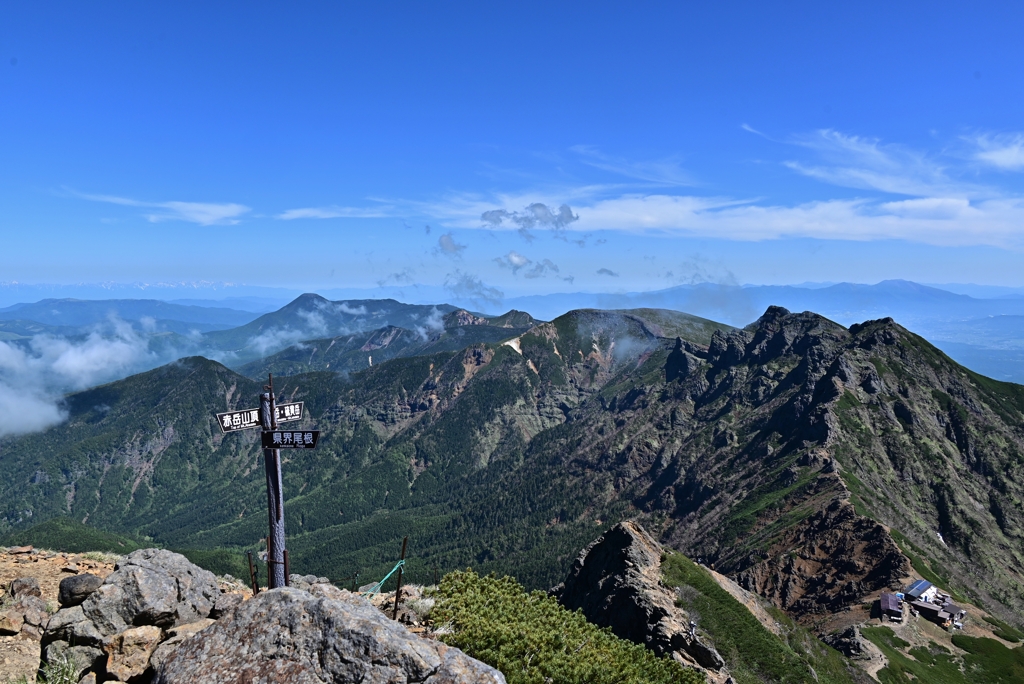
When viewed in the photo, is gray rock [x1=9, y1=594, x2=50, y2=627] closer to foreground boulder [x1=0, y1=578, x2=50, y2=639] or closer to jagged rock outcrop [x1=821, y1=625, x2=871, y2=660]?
foreground boulder [x1=0, y1=578, x2=50, y2=639]

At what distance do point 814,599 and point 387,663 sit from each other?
166522mm

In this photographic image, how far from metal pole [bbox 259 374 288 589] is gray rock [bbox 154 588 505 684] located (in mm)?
7049

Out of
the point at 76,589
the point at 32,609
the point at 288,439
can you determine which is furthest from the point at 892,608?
the point at 32,609

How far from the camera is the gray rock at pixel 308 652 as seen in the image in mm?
20453

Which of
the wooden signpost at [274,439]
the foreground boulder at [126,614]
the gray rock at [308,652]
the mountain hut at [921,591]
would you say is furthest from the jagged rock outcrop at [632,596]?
the mountain hut at [921,591]

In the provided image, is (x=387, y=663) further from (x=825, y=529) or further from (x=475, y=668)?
(x=825, y=529)

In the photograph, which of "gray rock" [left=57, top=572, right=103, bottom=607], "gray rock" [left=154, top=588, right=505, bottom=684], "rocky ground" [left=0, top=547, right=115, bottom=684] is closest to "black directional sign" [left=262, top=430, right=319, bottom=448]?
"gray rock" [left=154, top=588, right=505, bottom=684]

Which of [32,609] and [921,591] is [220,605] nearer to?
[32,609]

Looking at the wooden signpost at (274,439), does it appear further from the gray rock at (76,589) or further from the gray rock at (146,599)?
the gray rock at (76,589)

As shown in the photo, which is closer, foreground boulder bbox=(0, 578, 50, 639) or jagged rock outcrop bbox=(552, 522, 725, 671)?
foreground boulder bbox=(0, 578, 50, 639)

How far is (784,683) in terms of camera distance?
9106 cm

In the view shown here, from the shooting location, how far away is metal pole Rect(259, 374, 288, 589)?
93.9 ft

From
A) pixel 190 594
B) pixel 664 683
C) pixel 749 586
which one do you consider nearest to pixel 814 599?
pixel 749 586

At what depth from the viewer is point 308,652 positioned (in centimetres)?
2081
